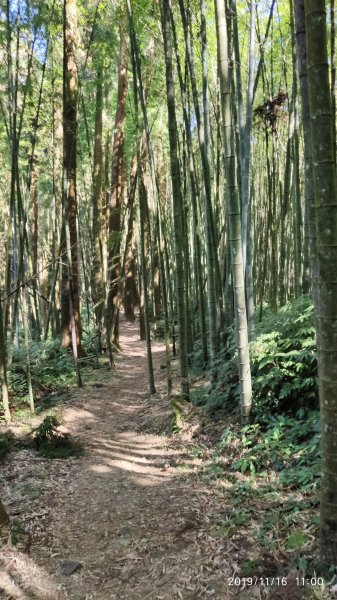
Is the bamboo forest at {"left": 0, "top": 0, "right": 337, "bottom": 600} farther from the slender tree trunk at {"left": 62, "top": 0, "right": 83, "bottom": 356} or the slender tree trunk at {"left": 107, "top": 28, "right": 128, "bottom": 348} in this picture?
the slender tree trunk at {"left": 107, "top": 28, "right": 128, "bottom": 348}

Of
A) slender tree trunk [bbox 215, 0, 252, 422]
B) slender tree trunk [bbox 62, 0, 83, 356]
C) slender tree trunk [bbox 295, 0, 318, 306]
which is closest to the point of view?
slender tree trunk [bbox 295, 0, 318, 306]

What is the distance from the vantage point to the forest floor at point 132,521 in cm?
203

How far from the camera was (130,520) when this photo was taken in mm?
2738

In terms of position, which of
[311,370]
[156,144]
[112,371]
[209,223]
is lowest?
[112,371]

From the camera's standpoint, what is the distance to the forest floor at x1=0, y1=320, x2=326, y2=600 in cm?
203

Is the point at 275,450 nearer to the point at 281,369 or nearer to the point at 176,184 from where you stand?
the point at 281,369

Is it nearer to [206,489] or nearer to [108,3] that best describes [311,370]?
[206,489]

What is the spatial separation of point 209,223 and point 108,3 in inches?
166

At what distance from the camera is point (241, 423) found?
348 centimetres

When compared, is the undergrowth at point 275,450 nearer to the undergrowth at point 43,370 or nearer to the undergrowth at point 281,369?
the undergrowth at point 281,369

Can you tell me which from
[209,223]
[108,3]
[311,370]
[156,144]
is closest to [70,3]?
[108,3]

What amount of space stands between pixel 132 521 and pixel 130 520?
2cm

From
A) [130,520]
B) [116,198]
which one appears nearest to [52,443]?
[130,520]

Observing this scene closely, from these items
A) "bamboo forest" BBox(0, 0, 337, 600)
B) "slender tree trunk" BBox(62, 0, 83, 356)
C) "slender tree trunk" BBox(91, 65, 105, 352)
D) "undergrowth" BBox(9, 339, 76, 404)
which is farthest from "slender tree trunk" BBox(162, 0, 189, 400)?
"slender tree trunk" BBox(91, 65, 105, 352)
